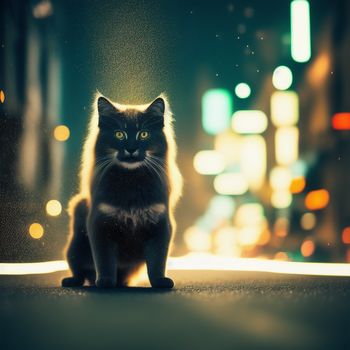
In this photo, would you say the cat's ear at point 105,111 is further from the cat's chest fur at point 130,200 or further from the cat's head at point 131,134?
the cat's chest fur at point 130,200

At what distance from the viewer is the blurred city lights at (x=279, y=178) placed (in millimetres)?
23672

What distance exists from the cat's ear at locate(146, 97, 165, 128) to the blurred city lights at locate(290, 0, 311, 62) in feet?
7.72

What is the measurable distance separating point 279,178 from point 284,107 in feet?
12.7

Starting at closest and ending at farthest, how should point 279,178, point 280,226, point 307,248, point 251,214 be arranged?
point 307,248 < point 279,178 < point 280,226 < point 251,214

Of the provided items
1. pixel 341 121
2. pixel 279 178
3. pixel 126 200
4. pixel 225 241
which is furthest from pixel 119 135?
pixel 225 241

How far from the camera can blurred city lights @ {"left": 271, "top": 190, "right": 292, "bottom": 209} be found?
939 inches

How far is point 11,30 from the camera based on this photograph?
404cm

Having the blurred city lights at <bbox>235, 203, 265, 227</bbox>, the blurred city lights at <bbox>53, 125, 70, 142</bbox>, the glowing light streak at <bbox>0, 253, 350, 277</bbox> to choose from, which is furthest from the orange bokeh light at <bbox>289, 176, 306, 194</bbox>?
the glowing light streak at <bbox>0, 253, 350, 277</bbox>

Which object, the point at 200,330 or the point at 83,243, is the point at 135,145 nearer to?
the point at 83,243

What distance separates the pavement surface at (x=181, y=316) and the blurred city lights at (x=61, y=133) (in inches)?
43.5

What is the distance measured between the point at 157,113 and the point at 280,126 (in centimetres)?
1984

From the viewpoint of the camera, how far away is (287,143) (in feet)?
72.0

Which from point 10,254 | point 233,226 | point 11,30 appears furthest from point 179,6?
point 233,226

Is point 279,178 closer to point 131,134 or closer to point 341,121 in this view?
point 341,121
